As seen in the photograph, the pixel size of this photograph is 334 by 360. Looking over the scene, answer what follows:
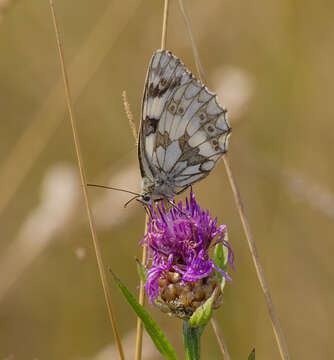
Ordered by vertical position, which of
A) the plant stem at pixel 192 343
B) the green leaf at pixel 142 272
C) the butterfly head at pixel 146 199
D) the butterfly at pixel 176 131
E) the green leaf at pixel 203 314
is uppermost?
the butterfly at pixel 176 131

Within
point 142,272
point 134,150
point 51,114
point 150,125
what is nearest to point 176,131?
point 150,125

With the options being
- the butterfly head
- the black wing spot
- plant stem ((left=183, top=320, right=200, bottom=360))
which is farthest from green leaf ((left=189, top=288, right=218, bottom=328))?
the black wing spot

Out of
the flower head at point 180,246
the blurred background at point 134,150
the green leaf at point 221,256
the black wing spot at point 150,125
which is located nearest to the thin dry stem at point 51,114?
the blurred background at point 134,150

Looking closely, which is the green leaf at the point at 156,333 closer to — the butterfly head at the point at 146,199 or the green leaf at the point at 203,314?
the green leaf at the point at 203,314

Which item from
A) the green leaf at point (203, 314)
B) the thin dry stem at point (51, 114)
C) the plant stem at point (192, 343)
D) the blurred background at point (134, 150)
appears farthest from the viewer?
the blurred background at point (134, 150)

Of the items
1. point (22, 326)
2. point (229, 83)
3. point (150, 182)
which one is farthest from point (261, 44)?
point (22, 326)

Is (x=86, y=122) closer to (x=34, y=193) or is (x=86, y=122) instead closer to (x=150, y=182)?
(x=34, y=193)
